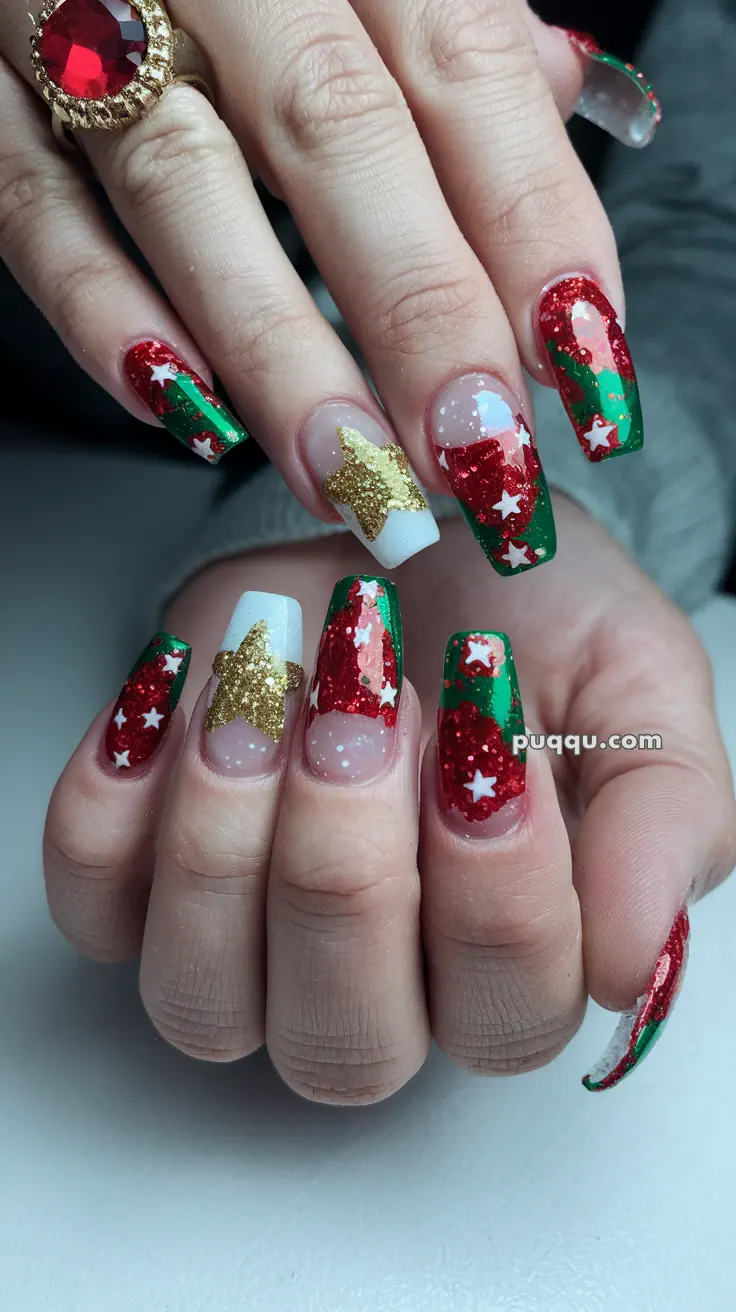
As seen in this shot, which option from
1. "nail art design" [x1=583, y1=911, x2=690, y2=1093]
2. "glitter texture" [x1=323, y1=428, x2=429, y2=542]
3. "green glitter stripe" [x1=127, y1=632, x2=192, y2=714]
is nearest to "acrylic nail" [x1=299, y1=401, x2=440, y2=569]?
"glitter texture" [x1=323, y1=428, x2=429, y2=542]

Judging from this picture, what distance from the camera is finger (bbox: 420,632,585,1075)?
48 centimetres

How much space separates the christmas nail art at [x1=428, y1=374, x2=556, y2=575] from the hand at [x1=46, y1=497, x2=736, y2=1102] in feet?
0.24

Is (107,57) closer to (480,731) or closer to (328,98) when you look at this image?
(328,98)

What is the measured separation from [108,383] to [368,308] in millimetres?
147

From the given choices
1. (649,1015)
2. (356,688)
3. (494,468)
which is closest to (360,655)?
(356,688)

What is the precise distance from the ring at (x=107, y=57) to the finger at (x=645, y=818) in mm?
411

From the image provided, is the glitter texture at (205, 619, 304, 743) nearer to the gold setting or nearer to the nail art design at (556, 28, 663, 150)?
the gold setting

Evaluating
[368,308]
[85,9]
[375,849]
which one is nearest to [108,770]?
[375,849]

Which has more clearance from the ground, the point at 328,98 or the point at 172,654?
the point at 328,98

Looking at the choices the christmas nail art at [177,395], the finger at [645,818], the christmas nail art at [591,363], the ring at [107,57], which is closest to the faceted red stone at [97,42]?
the ring at [107,57]

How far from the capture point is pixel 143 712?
0.55 meters

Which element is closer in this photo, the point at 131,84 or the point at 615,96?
the point at 131,84

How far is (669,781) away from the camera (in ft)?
1.85

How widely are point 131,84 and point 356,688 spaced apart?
1.07 ft
